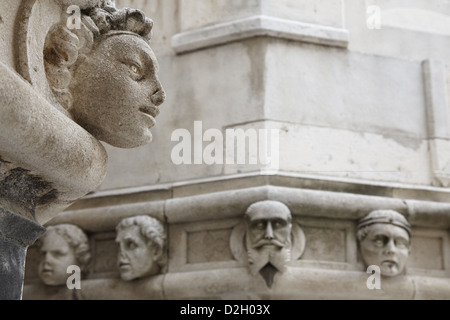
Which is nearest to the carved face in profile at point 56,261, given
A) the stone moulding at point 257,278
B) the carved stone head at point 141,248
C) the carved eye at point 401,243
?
the stone moulding at point 257,278

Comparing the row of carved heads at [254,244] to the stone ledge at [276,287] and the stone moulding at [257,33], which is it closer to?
the stone ledge at [276,287]

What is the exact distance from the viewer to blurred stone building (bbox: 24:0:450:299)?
3039 mm

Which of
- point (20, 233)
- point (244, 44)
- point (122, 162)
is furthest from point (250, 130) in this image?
point (20, 233)

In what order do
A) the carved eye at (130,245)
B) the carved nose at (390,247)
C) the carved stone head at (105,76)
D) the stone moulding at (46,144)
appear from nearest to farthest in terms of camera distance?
the stone moulding at (46,144) → the carved stone head at (105,76) → the carved nose at (390,247) → the carved eye at (130,245)

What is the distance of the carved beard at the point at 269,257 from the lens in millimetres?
2914

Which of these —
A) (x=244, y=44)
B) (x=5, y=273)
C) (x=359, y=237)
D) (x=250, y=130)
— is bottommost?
(x=5, y=273)

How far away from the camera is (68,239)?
326cm

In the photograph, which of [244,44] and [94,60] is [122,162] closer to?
[244,44]

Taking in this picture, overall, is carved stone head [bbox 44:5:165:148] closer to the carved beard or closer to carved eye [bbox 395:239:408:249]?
the carved beard

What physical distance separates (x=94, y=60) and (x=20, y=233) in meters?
0.39

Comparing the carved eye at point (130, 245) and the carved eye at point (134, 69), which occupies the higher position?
the carved eye at point (130, 245)
